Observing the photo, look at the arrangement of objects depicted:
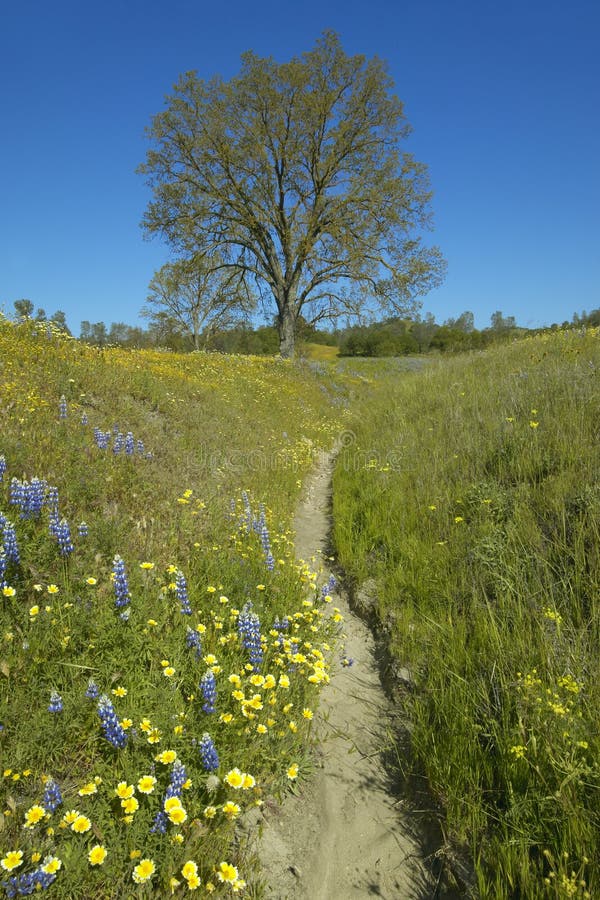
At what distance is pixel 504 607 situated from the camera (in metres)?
3.72

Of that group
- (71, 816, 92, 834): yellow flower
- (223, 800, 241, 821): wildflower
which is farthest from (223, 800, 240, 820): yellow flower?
(71, 816, 92, 834): yellow flower

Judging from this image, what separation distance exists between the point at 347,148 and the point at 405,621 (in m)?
26.7

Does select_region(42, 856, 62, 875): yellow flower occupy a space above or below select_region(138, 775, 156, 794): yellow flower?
below

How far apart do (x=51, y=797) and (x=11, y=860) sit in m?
0.26

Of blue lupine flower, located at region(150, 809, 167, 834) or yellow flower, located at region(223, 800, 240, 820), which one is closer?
blue lupine flower, located at region(150, 809, 167, 834)

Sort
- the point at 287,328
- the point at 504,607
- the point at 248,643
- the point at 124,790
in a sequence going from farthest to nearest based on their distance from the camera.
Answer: the point at 287,328, the point at 504,607, the point at 248,643, the point at 124,790

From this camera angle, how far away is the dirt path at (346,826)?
2453 mm

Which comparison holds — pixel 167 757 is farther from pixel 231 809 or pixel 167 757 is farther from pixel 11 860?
pixel 11 860

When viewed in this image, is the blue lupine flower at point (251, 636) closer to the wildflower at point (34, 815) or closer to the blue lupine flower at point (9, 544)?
the wildflower at point (34, 815)

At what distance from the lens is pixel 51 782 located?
216 cm

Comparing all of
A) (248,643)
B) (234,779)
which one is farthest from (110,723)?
(248,643)

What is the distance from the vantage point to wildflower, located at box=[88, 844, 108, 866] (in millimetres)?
2029

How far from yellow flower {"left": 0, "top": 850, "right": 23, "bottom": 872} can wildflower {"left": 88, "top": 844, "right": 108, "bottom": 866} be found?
11.3 inches

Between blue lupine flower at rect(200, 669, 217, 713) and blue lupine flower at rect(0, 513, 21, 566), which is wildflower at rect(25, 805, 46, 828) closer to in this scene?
blue lupine flower at rect(200, 669, 217, 713)
